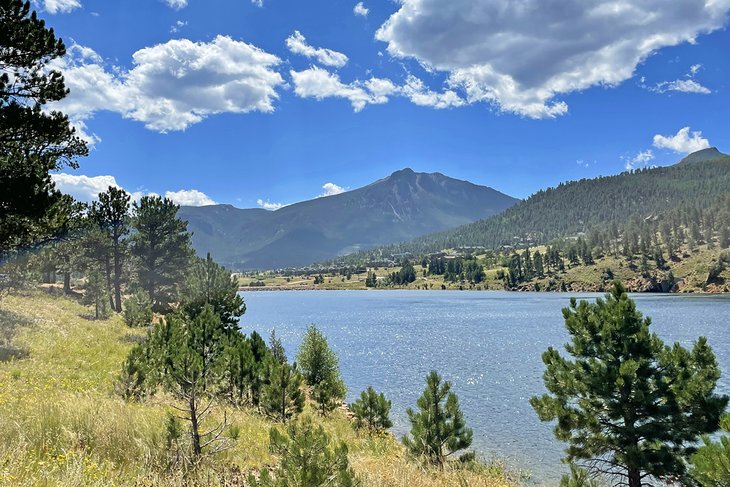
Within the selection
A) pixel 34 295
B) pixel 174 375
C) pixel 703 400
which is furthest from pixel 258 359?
pixel 34 295

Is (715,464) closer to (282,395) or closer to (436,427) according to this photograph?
(436,427)

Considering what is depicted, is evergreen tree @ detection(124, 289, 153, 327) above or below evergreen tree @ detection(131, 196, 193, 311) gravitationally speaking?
below

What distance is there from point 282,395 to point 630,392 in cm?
1666

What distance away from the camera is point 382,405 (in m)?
28.5

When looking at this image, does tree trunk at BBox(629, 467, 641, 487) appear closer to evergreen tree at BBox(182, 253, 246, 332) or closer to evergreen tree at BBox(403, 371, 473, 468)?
evergreen tree at BBox(403, 371, 473, 468)

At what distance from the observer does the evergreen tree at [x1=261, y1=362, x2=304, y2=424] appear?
82.1ft

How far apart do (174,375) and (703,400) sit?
653 inches

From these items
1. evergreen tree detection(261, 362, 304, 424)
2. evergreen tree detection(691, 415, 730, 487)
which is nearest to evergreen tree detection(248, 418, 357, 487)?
evergreen tree detection(691, 415, 730, 487)

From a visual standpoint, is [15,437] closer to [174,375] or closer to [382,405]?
[174,375]

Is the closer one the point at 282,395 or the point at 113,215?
the point at 282,395

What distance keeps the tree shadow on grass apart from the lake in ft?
76.6

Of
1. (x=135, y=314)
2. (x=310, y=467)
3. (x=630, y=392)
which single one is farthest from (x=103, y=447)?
(x=135, y=314)

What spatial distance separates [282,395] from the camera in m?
25.3

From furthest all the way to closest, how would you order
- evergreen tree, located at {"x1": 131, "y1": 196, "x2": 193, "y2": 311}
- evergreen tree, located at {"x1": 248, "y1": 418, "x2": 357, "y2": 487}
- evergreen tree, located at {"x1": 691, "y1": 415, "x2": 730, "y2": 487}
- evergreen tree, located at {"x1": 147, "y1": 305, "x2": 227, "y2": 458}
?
evergreen tree, located at {"x1": 131, "y1": 196, "x2": 193, "y2": 311} < evergreen tree, located at {"x1": 147, "y1": 305, "x2": 227, "y2": 458} < evergreen tree, located at {"x1": 691, "y1": 415, "x2": 730, "y2": 487} < evergreen tree, located at {"x1": 248, "y1": 418, "x2": 357, "y2": 487}
